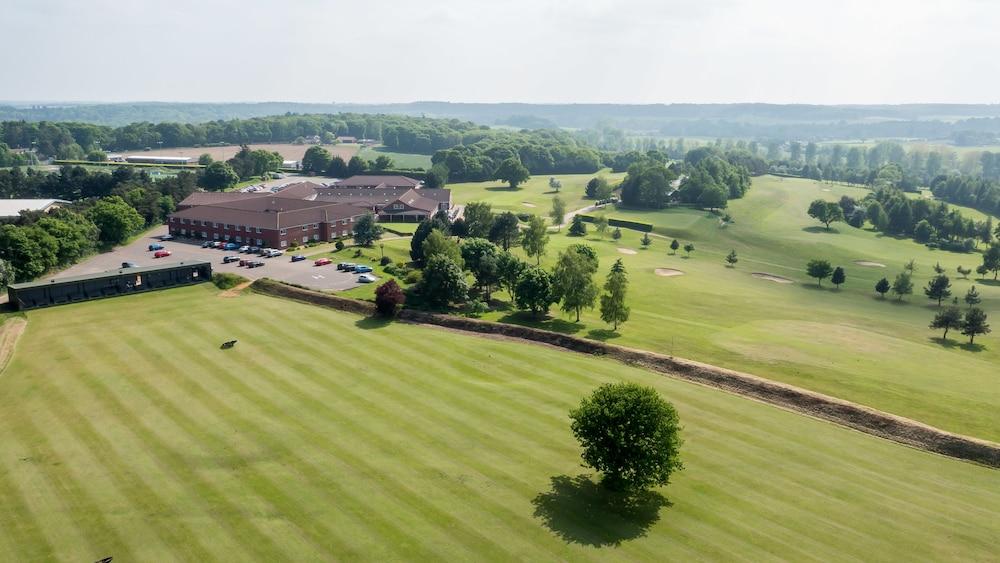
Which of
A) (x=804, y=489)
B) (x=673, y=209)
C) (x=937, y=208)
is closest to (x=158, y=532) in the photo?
(x=804, y=489)

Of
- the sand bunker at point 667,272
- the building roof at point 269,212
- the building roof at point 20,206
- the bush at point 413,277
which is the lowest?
the sand bunker at point 667,272

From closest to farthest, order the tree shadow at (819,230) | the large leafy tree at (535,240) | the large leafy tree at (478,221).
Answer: the large leafy tree at (535,240) < the large leafy tree at (478,221) < the tree shadow at (819,230)

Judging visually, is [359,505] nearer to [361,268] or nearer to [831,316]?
[361,268]

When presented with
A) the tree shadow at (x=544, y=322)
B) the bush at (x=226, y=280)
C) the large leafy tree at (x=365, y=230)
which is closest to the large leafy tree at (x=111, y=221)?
the bush at (x=226, y=280)

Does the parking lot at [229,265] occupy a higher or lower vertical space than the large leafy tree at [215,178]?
lower

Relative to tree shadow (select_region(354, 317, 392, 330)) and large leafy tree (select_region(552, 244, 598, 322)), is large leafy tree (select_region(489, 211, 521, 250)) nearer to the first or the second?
large leafy tree (select_region(552, 244, 598, 322))

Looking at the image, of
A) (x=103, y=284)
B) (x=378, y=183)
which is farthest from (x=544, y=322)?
(x=378, y=183)

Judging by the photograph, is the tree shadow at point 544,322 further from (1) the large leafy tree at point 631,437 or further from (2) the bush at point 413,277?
(1) the large leafy tree at point 631,437
